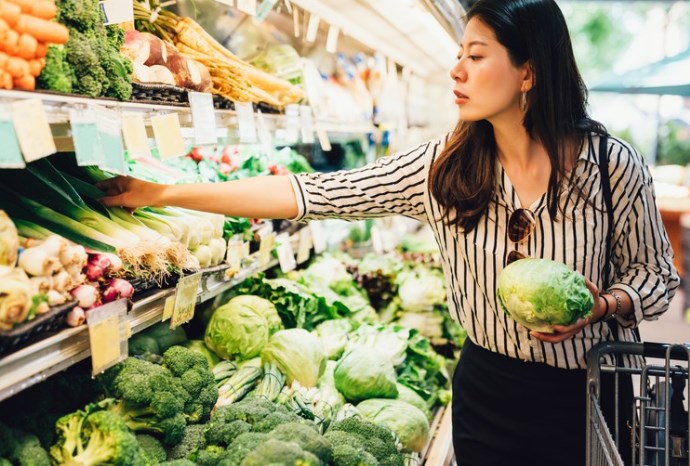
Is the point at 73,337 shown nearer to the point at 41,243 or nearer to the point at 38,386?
the point at 41,243

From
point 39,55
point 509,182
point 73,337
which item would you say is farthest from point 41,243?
point 509,182

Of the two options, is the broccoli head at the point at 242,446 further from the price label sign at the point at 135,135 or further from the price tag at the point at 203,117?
the price tag at the point at 203,117

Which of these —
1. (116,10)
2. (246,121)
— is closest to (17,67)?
(116,10)

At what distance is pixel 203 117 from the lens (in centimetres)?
206

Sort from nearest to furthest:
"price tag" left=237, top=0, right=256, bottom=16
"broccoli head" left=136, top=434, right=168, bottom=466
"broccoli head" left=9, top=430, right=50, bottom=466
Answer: "broccoli head" left=9, top=430, right=50, bottom=466
"broccoli head" left=136, top=434, right=168, bottom=466
"price tag" left=237, top=0, right=256, bottom=16

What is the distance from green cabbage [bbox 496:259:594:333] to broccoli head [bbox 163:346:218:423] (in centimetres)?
91

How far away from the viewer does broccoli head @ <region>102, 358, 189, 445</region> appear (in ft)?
5.52

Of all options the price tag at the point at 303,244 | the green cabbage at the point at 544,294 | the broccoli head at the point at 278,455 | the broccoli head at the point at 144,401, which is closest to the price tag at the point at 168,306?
the broccoli head at the point at 144,401

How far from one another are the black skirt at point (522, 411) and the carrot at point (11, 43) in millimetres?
1501

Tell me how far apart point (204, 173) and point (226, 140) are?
51cm

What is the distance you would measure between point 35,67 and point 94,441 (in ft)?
2.65

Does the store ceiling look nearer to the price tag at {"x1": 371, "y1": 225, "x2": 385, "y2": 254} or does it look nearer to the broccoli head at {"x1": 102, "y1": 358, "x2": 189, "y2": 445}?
the price tag at {"x1": 371, "y1": 225, "x2": 385, "y2": 254}

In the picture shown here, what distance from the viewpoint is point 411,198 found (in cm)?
201

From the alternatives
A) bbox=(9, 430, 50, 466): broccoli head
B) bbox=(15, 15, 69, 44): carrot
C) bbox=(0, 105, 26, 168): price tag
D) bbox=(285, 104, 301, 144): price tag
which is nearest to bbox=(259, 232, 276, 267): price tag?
bbox=(285, 104, 301, 144): price tag
